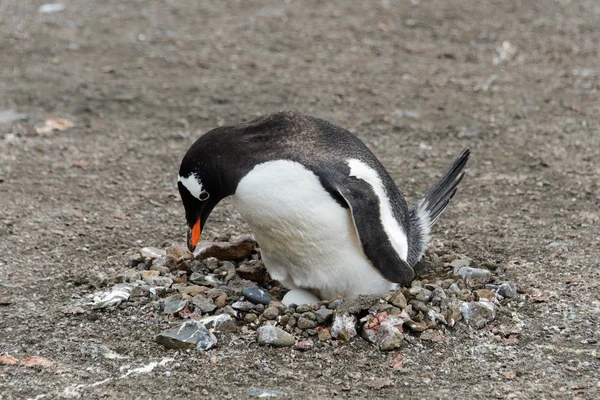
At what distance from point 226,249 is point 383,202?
847 millimetres

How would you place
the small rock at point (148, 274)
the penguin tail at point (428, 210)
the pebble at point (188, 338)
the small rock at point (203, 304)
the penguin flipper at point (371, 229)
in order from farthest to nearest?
the penguin tail at point (428, 210) → the small rock at point (148, 274) → the small rock at point (203, 304) → the penguin flipper at point (371, 229) → the pebble at point (188, 338)

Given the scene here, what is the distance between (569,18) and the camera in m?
8.20

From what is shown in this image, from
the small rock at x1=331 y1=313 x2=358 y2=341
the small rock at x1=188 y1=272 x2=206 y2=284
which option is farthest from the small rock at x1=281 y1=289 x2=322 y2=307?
the small rock at x1=188 y1=272 x2=206 y2=284

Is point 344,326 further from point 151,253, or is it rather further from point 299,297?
point 151,253

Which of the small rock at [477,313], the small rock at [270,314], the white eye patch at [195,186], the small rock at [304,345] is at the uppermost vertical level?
the white eye patch at [195,186]

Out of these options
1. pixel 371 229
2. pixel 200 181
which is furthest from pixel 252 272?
pixel 371 229

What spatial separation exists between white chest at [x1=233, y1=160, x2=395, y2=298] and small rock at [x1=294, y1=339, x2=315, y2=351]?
1.16ft

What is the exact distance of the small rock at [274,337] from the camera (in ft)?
11.3

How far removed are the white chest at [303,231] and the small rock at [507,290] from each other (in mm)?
454

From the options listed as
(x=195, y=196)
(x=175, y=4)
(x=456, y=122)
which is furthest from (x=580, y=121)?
(x=175, y=4)

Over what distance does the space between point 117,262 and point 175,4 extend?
470cm

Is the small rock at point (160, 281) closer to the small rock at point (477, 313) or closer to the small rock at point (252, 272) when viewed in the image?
the small rock at point (252, 272)

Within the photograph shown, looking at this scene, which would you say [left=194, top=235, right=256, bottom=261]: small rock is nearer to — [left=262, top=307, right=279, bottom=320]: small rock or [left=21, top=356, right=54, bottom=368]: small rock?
[left=262, top=307, right=279, bottom=320]: small rock

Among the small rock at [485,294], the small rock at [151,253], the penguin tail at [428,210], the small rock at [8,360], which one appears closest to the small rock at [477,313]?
the small rock at [485,294]
